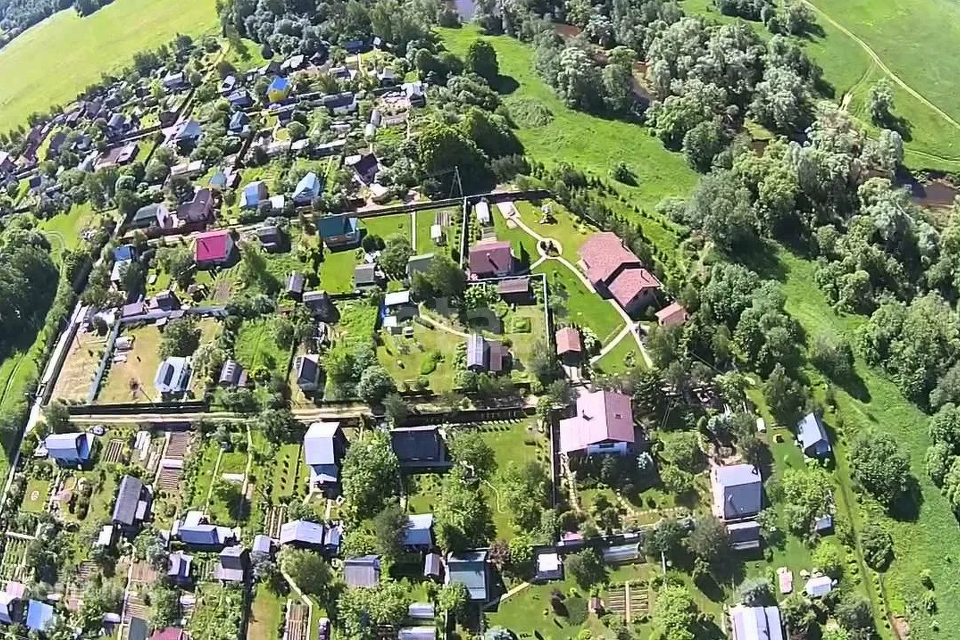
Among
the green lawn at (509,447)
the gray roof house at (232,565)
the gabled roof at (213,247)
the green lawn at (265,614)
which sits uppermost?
the gabled roof at (213,247)

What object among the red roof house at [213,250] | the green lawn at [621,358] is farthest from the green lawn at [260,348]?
the green lawn at [621,358]

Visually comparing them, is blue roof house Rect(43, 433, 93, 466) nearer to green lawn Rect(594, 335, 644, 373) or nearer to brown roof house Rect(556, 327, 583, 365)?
brown roof house Rect(556, 327, 583, 365)

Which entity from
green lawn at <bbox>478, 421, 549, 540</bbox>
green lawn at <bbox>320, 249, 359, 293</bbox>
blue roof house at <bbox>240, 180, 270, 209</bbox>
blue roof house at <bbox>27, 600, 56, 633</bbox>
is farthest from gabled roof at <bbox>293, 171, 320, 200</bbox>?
blue roof house at <bbox>27, 600, 56, 633</bbox>

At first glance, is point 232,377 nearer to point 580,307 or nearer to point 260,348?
point 260,348

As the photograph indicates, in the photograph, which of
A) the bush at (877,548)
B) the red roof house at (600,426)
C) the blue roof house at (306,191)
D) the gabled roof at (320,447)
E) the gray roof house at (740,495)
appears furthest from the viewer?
the blue roof house at (306,191)

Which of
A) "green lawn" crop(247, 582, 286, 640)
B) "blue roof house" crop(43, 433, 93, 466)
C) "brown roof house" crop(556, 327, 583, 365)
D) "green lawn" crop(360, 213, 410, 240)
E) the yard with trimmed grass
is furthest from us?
"green lawn" crop(360, 213, 410, 240)

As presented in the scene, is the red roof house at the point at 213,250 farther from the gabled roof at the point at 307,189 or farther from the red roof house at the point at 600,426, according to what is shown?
the red roof house at the point at 600,426

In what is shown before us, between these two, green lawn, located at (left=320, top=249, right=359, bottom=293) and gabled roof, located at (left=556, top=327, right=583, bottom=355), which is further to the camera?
green lawn, located at (left=320, top=249, right=359, bottom=293)
